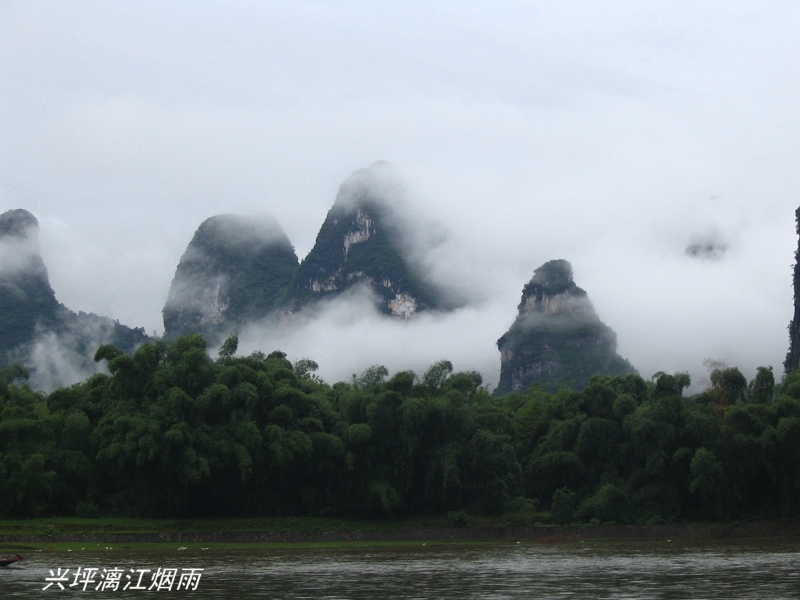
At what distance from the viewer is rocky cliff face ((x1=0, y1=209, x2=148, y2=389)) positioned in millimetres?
95625

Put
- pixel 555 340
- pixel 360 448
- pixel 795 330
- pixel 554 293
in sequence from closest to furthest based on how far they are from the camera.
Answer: pixel 360 448, pixel 795 330, pixel 555 340, pixel 554 293

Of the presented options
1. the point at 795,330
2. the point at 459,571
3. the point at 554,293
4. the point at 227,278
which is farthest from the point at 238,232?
the point at 459,571

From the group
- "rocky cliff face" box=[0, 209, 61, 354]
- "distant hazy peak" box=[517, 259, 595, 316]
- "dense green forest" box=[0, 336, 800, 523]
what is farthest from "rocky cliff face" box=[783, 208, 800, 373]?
"rocky cliff face" box=[0, 209, 61, 354]

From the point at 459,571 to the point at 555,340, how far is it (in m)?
81.8

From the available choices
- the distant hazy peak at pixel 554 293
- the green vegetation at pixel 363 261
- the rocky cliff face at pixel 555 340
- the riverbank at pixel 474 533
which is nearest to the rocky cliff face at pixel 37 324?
the green vegetation at pixel 363 261

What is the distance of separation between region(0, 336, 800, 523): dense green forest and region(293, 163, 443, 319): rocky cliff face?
67.5 metres

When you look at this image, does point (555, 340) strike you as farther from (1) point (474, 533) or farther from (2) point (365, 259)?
(1) point (474, 533)

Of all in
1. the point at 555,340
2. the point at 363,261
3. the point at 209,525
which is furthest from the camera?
the point at 363,261

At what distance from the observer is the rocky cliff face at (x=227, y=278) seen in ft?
389

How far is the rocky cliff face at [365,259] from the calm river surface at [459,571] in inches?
3132

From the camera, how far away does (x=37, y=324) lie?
100000 mm

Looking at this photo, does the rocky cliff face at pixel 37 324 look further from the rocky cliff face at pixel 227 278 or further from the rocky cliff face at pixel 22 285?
the rocky cliff face at pixel 227 278

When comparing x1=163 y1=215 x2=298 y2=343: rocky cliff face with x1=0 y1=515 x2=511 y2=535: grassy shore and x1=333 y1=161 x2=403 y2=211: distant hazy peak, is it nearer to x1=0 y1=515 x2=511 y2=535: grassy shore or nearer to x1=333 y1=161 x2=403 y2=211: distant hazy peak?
x1=333 y1=161 x2=403 y2=211: distant hazy peak

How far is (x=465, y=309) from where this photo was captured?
403 feet
